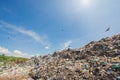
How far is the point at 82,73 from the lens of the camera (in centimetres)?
980

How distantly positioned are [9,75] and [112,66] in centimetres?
520

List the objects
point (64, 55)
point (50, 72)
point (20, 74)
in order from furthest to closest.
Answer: point (64, 55) < point (20, 74) < point (50, 72)

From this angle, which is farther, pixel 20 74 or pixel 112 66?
pixel 20 74

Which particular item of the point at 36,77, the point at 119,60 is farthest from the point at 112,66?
the point at 36,77

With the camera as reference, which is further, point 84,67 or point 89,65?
point 89,65

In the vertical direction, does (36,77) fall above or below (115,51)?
below

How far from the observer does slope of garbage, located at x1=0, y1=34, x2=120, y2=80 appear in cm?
945

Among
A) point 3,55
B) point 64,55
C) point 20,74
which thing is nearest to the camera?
point 20,74

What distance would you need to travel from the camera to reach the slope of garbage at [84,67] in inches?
372

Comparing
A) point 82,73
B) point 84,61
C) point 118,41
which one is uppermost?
point 118,41

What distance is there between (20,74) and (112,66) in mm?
4643

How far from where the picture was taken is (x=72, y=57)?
497 inches

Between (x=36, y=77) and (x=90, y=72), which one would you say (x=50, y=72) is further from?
(x=90, y=72)

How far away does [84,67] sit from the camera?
408 inches
